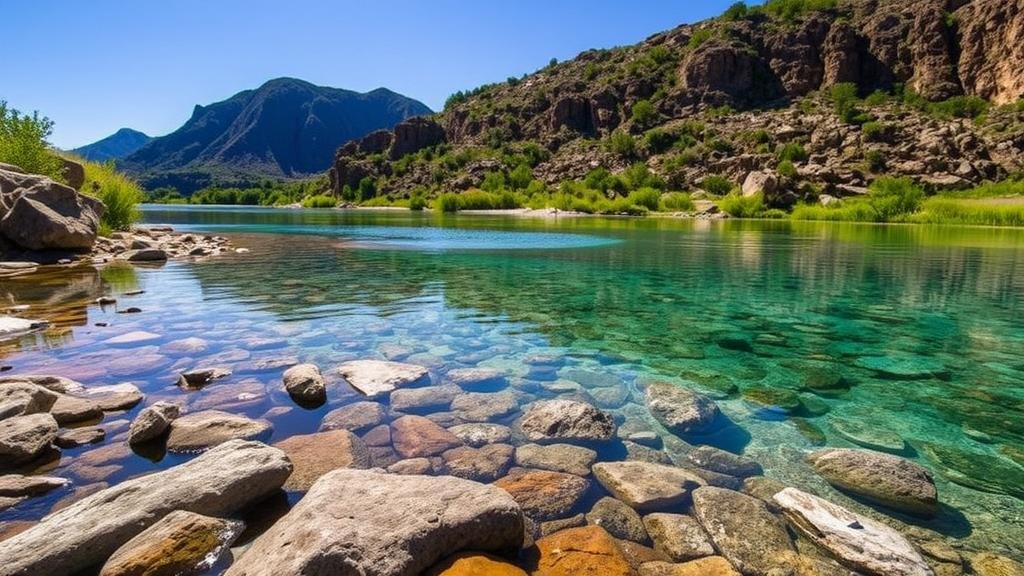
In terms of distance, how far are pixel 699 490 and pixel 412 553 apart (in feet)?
9.27

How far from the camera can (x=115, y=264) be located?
21500mm

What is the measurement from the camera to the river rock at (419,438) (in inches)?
231

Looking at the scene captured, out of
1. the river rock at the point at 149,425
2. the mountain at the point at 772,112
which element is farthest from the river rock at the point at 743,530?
the mountain at the point at 772,112

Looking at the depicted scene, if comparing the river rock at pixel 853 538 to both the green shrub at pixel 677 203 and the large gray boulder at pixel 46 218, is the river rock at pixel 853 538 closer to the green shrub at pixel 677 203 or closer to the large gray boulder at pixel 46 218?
the large gray boulder at pixel 46 218

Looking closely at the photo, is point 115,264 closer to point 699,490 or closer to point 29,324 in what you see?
point 29,324

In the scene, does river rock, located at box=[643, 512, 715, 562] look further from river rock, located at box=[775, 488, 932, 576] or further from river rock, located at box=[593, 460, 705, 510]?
river rock, located at box=[775, 488, 932, 576]

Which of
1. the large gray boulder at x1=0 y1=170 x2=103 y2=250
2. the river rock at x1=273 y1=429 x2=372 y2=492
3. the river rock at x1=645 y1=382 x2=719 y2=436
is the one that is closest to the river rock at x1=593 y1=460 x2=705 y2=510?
the river rock at x1=645 y1=382 x2=719 y2=436

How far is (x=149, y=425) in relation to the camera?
19.1 ft

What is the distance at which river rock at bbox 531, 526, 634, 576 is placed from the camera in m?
3.98

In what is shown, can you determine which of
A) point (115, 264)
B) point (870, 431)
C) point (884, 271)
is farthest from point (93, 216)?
point (884, 271)

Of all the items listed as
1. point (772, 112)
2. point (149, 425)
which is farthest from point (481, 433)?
point (772, 112)

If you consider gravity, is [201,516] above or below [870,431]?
above

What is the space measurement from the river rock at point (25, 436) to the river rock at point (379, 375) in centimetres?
340

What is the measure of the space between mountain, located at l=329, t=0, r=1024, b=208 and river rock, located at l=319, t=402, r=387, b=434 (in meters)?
83.8
